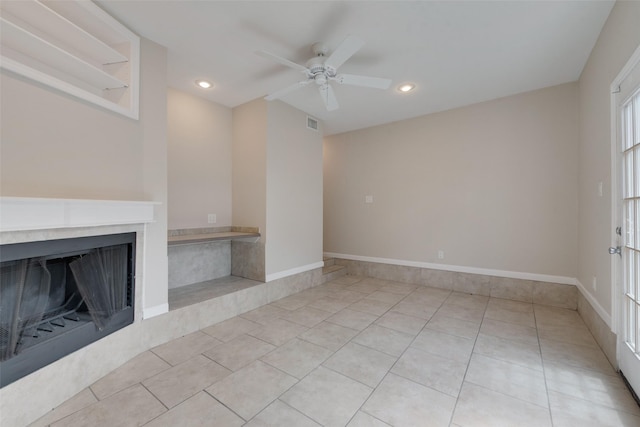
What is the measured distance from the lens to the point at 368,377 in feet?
6.16

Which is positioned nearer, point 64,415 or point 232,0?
point 64,415

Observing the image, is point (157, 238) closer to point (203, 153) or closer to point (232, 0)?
point (203, 153)

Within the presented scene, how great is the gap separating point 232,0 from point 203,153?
Result: 6.62 ft

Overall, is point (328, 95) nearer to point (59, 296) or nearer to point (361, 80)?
point (361, 80)

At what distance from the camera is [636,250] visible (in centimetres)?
170

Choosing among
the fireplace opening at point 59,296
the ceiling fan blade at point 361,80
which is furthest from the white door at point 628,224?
the fireplace opening at point 59,296

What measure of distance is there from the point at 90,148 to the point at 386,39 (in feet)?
8.52

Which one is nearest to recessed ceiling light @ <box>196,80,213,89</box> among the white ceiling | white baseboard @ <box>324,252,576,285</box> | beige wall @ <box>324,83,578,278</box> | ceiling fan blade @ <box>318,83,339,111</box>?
the white ceiling

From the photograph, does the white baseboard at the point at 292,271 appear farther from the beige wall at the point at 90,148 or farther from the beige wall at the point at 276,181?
the beige wall at the point at 90,148

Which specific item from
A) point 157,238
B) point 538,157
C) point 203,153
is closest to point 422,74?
point 538,157

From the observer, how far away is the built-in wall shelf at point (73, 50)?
155 cm

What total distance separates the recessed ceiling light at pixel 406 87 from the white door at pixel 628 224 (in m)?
1.81

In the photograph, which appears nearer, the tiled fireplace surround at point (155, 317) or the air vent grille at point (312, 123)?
the tiled fireplace surround at point (155, 317)

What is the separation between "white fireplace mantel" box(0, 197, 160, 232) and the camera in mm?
1369
